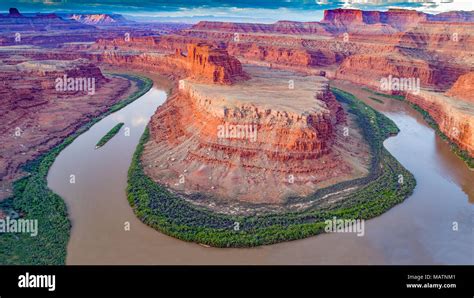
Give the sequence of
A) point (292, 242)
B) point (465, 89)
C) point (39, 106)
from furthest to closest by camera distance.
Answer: point (465, 89) → point (39, 106) → point (292, 242)

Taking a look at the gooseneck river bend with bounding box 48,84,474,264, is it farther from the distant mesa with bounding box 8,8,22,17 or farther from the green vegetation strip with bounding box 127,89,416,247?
the distant mesa with bounding box 8,8,22,17

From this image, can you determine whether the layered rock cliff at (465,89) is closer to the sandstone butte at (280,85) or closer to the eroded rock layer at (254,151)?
the sandstone butte at (280,85)

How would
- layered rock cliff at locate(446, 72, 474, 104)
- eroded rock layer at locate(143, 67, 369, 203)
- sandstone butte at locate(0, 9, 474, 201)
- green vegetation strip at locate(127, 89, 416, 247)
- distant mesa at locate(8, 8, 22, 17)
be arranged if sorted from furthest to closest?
distant mesa at locate(8, 8, 22, 17)
layered rock cliff at locate(446, 72, 474, 104)
sandstone butte at locate(0, 9, 474, 201)
eroded rock layer at locate(143, 67, 369, 203)
green vegetation strip at locate(127, 89, 416, 247)

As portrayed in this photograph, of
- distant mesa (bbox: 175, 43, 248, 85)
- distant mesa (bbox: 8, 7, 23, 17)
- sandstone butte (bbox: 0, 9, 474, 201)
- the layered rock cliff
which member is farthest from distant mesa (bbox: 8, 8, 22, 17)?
the layered rock cliff

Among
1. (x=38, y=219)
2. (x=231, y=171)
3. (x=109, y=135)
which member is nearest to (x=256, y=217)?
(x=231, y=171)

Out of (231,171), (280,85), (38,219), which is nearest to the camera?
(38,219)

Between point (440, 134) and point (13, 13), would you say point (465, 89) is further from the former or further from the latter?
point (13, 13)
